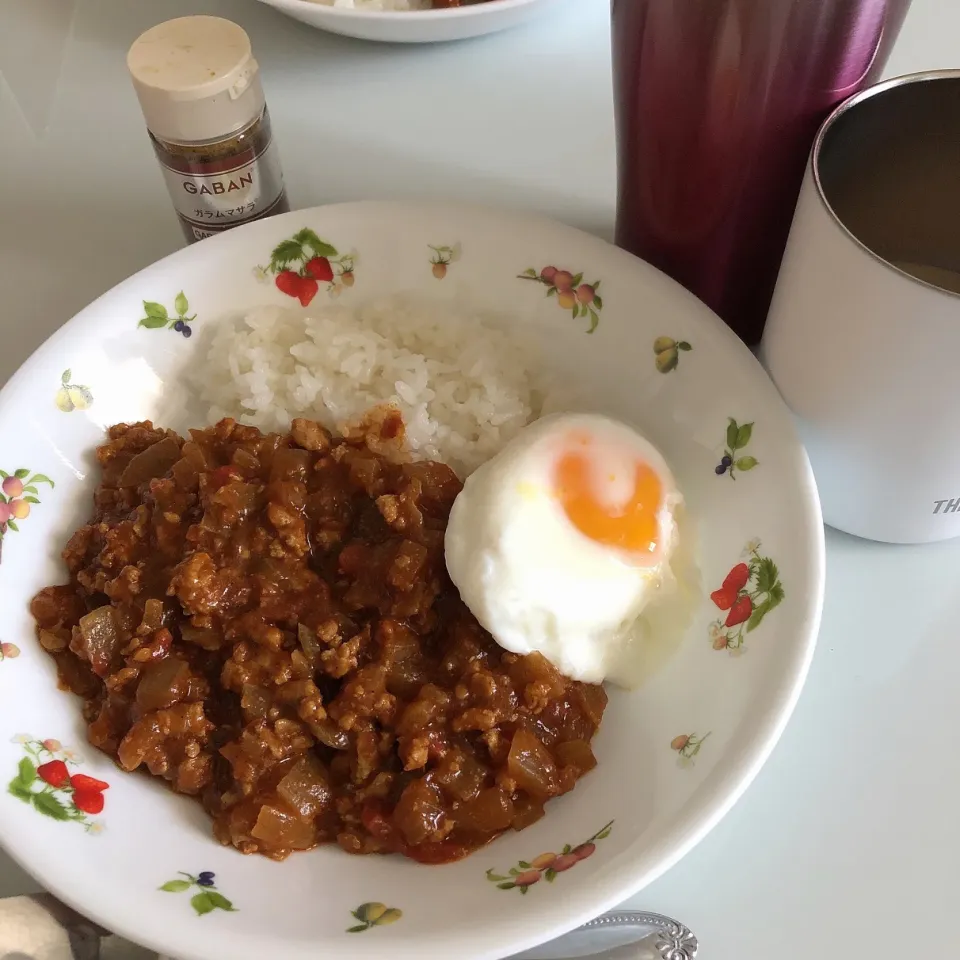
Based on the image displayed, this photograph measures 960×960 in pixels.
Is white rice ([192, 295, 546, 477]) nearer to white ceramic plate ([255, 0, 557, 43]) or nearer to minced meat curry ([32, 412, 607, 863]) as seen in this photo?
minced meat curry ([32, 412, 607, 863])

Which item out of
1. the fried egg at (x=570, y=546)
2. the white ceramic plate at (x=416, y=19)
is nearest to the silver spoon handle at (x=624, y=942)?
the fried egg at (x=570, y=546)

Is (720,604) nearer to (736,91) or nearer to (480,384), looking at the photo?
(480,384)

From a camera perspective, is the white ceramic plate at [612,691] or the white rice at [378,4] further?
the white rice at [378,4]

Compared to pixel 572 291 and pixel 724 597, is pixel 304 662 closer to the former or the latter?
pixel 724 597

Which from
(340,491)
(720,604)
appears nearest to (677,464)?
(720,604)

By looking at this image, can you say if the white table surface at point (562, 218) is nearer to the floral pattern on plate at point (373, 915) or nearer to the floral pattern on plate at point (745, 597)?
the floral pattern on plate at point (745, 597)

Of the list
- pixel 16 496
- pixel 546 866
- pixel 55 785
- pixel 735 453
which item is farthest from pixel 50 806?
pixel 735 453
